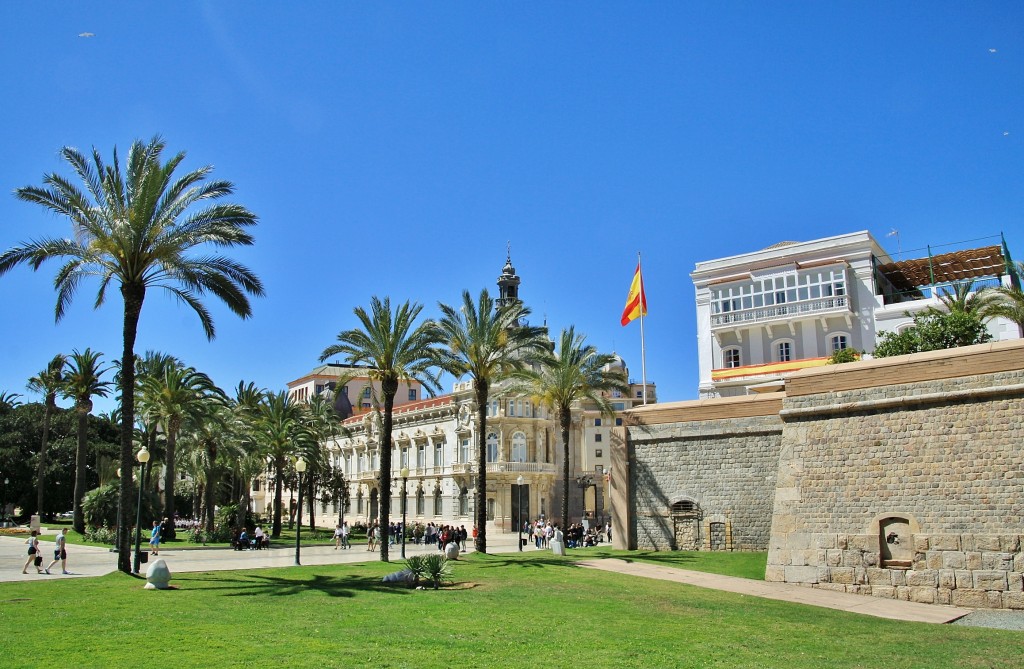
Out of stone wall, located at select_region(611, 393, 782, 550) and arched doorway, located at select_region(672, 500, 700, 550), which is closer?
stone wall, located at select_region(611, 393, 782, 550)

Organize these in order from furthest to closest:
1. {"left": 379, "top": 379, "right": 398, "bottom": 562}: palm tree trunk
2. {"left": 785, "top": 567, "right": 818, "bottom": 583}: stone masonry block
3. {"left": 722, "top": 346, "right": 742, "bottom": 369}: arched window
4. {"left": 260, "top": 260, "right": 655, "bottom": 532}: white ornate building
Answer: {"left": 260, "top": 260, "right": 655, "bottom": 532}: white ornate building < {"left": 722, "top": 346, "right": 742, "bottom": 369}: arched window < {"left": 379, "top": 379, "right": 398, "bottom": 562}: palm tree trunk < {"left": 785, "top": 567, "right": 818, "bottom": 583}: stone masonry block

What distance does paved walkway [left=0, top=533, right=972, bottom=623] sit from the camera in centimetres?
1636

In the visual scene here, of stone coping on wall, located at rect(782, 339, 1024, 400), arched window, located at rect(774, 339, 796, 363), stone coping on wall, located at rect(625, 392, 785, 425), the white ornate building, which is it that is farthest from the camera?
the white ornate building

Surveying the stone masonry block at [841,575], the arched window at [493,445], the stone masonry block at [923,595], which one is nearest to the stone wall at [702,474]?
the stone masonry block at [841,575]

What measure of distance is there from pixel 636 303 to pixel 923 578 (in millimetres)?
22328

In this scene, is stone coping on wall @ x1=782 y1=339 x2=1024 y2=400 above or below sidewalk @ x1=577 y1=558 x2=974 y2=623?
above

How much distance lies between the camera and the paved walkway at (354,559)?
16359 millimetres

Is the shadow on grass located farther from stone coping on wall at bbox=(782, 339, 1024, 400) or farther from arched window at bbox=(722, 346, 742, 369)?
arched window at bbox=(722, 346, 742, 369)

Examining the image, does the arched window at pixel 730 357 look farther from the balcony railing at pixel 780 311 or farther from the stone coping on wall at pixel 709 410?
the stone coping on wall at pixel 709 410

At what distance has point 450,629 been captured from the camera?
39.4 feet

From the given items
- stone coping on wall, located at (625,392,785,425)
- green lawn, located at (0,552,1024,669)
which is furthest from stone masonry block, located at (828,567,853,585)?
stone coping on wall, located at (625,392,785,425)

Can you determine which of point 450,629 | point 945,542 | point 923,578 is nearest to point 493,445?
point 923,578

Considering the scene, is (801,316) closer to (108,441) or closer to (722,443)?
(722,443)

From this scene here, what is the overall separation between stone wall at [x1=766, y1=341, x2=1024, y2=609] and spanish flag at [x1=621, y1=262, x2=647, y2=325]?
1693 cm
